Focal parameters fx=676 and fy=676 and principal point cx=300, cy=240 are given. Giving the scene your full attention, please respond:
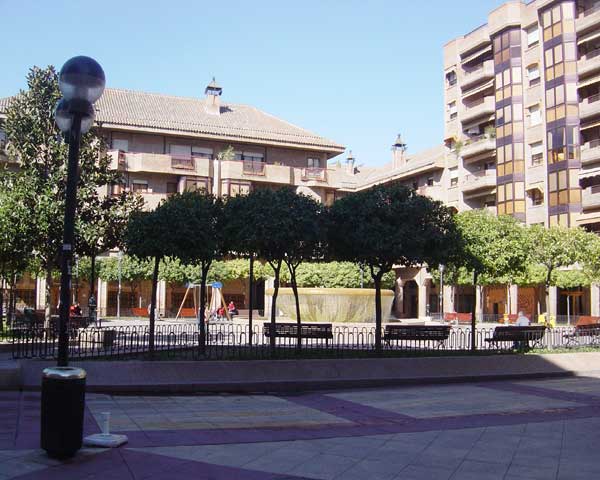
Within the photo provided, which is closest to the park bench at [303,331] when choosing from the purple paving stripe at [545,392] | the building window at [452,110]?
the purple paving stripe at [545,392]

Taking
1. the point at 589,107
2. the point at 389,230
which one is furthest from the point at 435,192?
the point at 389,230

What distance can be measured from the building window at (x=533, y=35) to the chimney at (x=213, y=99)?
86.2ft

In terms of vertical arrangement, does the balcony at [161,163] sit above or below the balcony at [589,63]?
below

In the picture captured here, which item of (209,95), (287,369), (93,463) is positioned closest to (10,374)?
(287,369)

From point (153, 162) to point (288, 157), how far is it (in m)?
11.9

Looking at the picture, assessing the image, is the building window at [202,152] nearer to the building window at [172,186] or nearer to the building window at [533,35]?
the building window at [172,186]

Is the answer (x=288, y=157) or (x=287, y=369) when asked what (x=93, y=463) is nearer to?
(x=287, y=369)

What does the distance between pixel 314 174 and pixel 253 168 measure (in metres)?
5.27

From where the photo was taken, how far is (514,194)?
52.4 m

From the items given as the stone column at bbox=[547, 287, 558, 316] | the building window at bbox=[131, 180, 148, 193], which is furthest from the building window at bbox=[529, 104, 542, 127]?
the building window at bbox=[131, 180, 148, 193]

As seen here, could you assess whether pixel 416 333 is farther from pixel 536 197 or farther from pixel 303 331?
pixel 536 197

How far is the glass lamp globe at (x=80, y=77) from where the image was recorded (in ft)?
26.3

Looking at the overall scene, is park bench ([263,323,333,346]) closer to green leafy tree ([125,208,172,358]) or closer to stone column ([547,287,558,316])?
green leafy tree ([125,208,172,358])

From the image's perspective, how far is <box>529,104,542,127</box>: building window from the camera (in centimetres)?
5156
